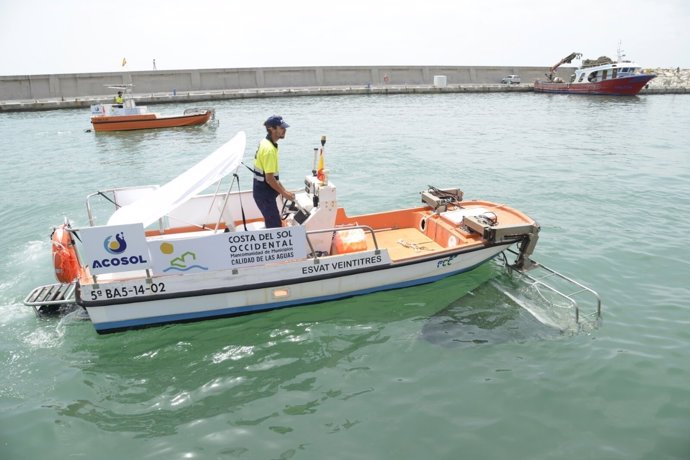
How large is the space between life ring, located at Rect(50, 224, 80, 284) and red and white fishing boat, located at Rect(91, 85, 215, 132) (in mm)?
23573

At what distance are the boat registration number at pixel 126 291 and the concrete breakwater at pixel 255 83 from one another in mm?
40752

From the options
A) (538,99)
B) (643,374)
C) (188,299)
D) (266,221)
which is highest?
(538,99)

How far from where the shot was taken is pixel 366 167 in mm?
18594

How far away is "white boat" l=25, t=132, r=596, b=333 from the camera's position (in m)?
6.77

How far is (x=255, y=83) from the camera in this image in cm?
5391

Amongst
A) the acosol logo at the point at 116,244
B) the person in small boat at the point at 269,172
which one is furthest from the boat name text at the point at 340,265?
Answer: the acosol logo at the point at 116,244

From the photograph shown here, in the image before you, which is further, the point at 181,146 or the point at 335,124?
the point at 335,124

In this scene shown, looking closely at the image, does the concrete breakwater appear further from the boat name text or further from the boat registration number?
the boat name text

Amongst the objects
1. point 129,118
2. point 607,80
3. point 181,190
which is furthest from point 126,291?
point 607,80

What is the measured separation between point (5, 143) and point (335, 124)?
1859 centimetres

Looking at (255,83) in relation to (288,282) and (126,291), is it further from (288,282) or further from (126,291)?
(126,291)

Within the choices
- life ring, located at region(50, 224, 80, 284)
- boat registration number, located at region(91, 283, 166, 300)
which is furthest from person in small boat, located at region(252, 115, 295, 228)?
life ring, located at region(50, 224, 80, 284)

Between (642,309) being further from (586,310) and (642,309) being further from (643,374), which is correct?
(643,374)

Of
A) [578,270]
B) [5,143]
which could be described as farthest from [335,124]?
[578,270]
